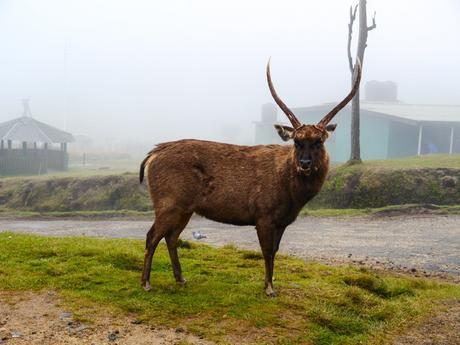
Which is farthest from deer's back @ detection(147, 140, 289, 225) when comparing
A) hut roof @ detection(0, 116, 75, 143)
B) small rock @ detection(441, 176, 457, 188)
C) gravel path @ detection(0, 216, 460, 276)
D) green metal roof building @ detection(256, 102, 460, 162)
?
hut roof @ detection(0, 116, 75, 143)

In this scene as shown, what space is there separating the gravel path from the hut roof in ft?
77.2

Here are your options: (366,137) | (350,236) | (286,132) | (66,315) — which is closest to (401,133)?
(366,137)

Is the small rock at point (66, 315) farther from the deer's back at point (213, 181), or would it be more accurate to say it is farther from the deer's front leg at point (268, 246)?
the deer's front leg at point (268, 246)

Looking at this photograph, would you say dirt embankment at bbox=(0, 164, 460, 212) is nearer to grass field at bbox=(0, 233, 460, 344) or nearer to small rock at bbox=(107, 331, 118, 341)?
grass field at bbox=(0, 233, 460, 344)

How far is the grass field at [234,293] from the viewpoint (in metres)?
5.96

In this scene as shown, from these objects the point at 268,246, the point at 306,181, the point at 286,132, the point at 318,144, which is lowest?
the point at 268,246

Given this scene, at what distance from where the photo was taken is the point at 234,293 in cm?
700

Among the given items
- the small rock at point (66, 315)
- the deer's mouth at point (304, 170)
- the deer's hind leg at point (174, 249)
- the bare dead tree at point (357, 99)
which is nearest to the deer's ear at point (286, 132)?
the deer's mouth at point (304, 170)

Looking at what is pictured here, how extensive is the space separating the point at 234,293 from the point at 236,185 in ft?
4.99

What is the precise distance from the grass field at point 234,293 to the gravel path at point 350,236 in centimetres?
187

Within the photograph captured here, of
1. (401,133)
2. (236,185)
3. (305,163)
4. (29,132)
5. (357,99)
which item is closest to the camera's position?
(305,163)

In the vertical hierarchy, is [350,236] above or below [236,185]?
below

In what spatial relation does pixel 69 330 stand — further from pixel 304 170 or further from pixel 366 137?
pixel 366 137

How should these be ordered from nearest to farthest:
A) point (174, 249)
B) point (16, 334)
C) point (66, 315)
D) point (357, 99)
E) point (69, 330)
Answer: point (16, 334)
point (69, 330)
point (66, 315)
point (174, 249)
point (357, 99)
